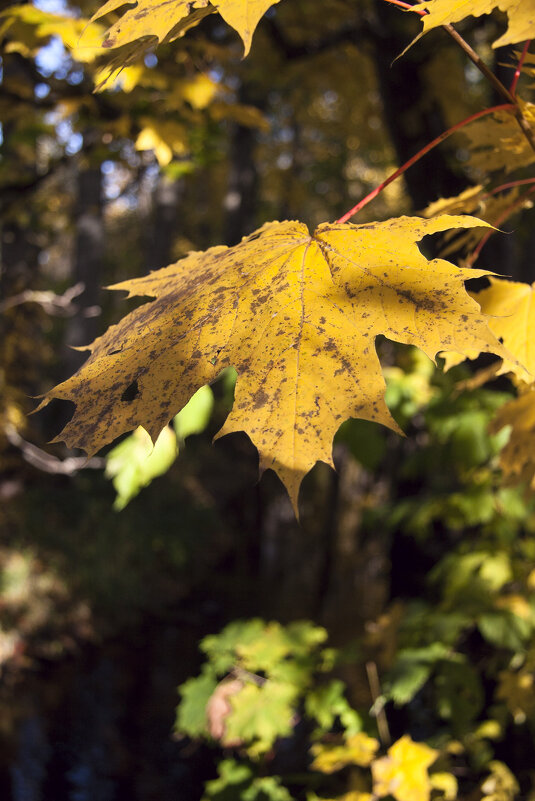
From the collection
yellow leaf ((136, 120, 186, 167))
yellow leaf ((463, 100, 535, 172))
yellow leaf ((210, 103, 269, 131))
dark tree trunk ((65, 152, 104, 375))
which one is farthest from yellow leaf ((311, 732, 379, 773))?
dark tree trunk ((65, 152, 104, 375))

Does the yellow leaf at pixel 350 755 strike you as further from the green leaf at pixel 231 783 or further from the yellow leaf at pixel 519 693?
the yellow leaf at pixel 519 693

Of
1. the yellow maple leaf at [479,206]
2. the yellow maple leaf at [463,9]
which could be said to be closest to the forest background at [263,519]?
the yellow maple leaf at [479,206]

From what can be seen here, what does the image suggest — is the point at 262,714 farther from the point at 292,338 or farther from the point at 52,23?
the point at 52,23

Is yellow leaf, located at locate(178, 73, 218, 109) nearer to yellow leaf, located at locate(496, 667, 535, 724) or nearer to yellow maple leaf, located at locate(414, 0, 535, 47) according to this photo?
yellow maple leaf, located at locate(414, 0, 535, 47)

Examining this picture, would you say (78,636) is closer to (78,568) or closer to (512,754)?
(78,568)

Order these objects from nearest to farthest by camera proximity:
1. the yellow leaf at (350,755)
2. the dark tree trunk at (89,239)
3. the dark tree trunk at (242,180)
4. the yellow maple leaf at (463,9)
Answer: the yellow maple leaf at (463,9), the yellow leaf at (350,755), the dark tree trunk at (89,239), the dark tree trunk at (242,180)

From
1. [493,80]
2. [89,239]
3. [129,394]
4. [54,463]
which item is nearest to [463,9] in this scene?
[493,80]
